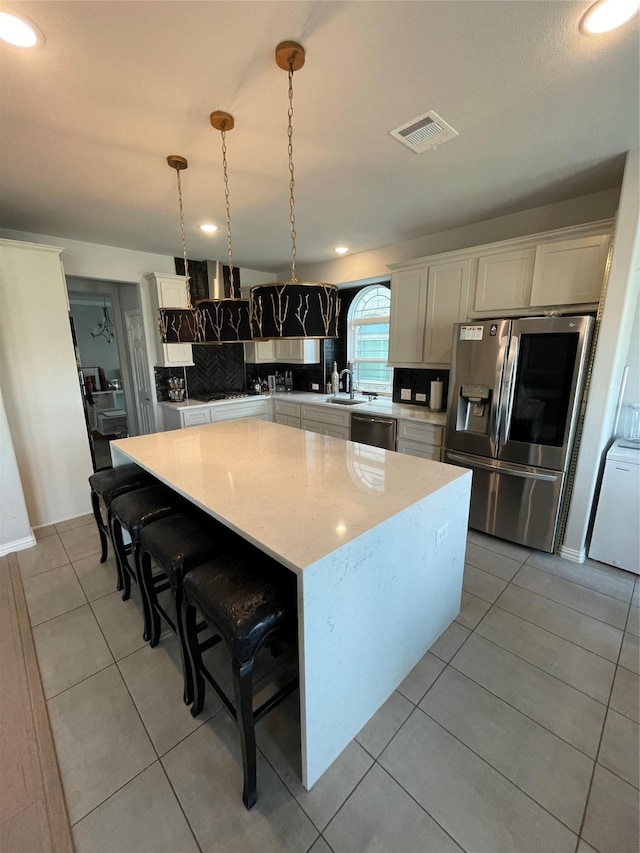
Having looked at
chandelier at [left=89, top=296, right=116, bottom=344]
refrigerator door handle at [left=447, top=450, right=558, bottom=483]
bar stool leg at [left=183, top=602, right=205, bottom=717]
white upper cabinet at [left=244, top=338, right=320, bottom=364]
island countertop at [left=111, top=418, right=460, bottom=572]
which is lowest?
bar stool leg at [left=183, top=602, right=205, bottom=717]

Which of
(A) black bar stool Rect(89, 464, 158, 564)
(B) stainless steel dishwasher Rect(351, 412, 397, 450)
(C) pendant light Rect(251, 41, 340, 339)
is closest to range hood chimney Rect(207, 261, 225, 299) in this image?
(B) stainless steel dishwasher Rect(351, 412, 397, 450)

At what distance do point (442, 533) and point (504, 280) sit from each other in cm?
220

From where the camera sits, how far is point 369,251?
13.2 ft

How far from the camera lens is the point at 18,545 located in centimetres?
272

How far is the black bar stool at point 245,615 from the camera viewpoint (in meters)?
1.12

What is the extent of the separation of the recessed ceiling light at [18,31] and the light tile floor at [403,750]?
2647 mm

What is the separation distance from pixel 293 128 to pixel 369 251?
2466 millimetres

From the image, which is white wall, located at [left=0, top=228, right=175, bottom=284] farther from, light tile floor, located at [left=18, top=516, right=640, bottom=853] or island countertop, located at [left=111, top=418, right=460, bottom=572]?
light tile floor, located at [left=18, top=516, right=640, bottom=853]

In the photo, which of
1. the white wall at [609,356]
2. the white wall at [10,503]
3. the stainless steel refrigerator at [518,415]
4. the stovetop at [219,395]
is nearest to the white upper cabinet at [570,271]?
the white wall at [609,356]

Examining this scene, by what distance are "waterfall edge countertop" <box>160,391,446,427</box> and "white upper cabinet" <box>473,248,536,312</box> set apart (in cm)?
105

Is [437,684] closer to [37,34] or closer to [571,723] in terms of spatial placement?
[571,723]

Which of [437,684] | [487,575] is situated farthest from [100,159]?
[487,575]

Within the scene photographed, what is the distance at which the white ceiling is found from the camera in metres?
1.18

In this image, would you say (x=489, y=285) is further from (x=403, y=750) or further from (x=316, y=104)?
(x=403, y=750)
